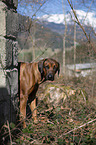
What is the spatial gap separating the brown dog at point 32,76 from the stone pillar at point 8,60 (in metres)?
0.45

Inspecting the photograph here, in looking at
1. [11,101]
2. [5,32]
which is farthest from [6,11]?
[11,101]

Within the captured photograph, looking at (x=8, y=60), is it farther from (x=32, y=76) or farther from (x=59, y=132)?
(x=59, y=132)

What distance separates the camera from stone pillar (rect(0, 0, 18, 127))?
2.71 metres

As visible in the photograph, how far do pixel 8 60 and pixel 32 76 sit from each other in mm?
930

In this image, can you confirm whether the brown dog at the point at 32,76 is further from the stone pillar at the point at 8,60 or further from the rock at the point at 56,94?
the rock at the point at 56,94

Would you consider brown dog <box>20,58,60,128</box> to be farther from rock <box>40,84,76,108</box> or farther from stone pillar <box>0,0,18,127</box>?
rock <box>40,84,76,108</box>

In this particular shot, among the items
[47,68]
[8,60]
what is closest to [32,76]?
[47,68]

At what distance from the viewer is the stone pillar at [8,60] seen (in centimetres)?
271

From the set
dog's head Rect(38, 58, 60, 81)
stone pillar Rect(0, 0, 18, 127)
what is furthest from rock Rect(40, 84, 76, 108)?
stone pillar Rect(0, 0, 18, 127)

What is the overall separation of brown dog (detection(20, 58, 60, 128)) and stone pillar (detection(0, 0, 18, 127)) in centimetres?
45

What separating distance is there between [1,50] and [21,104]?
1.35 metres

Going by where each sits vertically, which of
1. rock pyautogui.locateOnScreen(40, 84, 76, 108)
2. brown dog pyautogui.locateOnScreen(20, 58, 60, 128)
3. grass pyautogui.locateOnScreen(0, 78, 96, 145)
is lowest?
grass pyautogui.locateOnScreen(0, 78, 96, 145)

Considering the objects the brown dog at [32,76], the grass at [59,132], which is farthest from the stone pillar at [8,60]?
the brown dog at [32,76]

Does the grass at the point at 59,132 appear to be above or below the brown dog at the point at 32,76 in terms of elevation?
below
